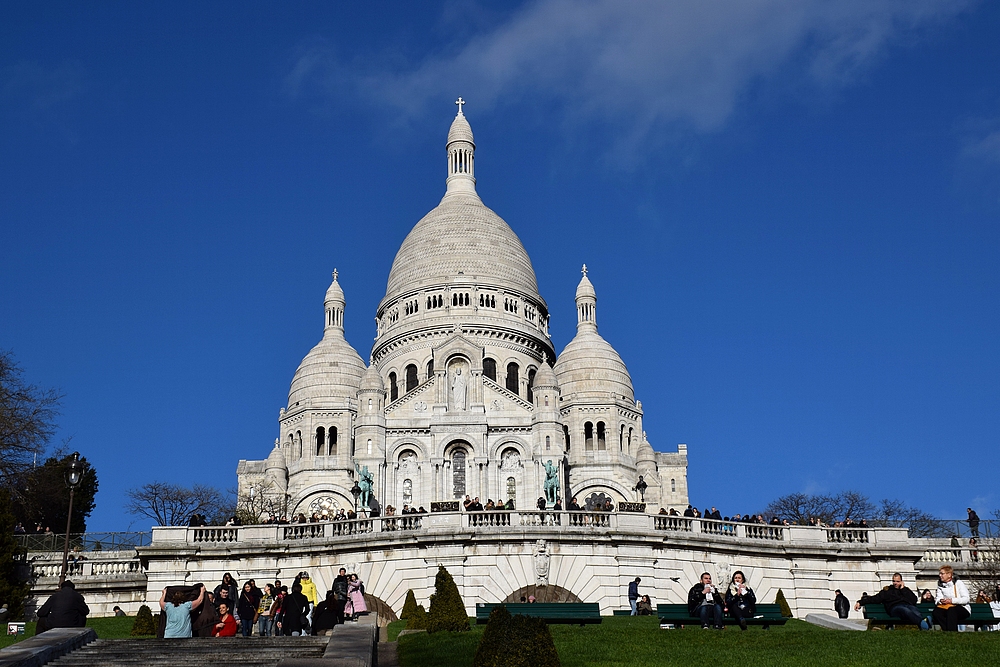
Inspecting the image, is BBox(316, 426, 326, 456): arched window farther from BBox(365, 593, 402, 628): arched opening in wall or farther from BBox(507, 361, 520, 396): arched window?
BBox(365, 593, 402, 628): arched opening in wall

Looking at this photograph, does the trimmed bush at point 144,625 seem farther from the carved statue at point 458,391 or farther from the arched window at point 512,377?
the arched window at point 512,377

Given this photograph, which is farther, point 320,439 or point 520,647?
point 320,439

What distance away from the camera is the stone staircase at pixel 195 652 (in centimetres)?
2086

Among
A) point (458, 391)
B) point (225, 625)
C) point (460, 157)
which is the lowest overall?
point (225, 625)

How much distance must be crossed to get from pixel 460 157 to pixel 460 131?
288 centimetres

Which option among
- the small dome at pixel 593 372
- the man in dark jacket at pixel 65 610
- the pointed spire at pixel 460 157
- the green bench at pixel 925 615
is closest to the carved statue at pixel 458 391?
the small dome at pixel 593 372

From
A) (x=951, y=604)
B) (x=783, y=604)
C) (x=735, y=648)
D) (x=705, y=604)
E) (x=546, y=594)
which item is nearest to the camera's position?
(x=735, y=648)

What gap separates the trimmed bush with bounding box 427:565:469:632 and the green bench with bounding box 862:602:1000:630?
8.44 m

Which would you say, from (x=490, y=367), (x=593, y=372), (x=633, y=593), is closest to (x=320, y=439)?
(x=490, y=367)

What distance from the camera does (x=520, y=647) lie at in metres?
18.2

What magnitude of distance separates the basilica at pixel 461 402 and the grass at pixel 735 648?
2146 inches

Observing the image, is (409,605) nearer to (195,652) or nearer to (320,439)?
(195,652)

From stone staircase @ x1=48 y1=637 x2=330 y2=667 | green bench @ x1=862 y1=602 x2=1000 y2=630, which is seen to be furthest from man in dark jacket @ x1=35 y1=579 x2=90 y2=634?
green bench @ x1=862 y1=602 x2=1000 y2=630

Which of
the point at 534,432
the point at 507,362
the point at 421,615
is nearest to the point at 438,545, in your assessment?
the point at 421,615
